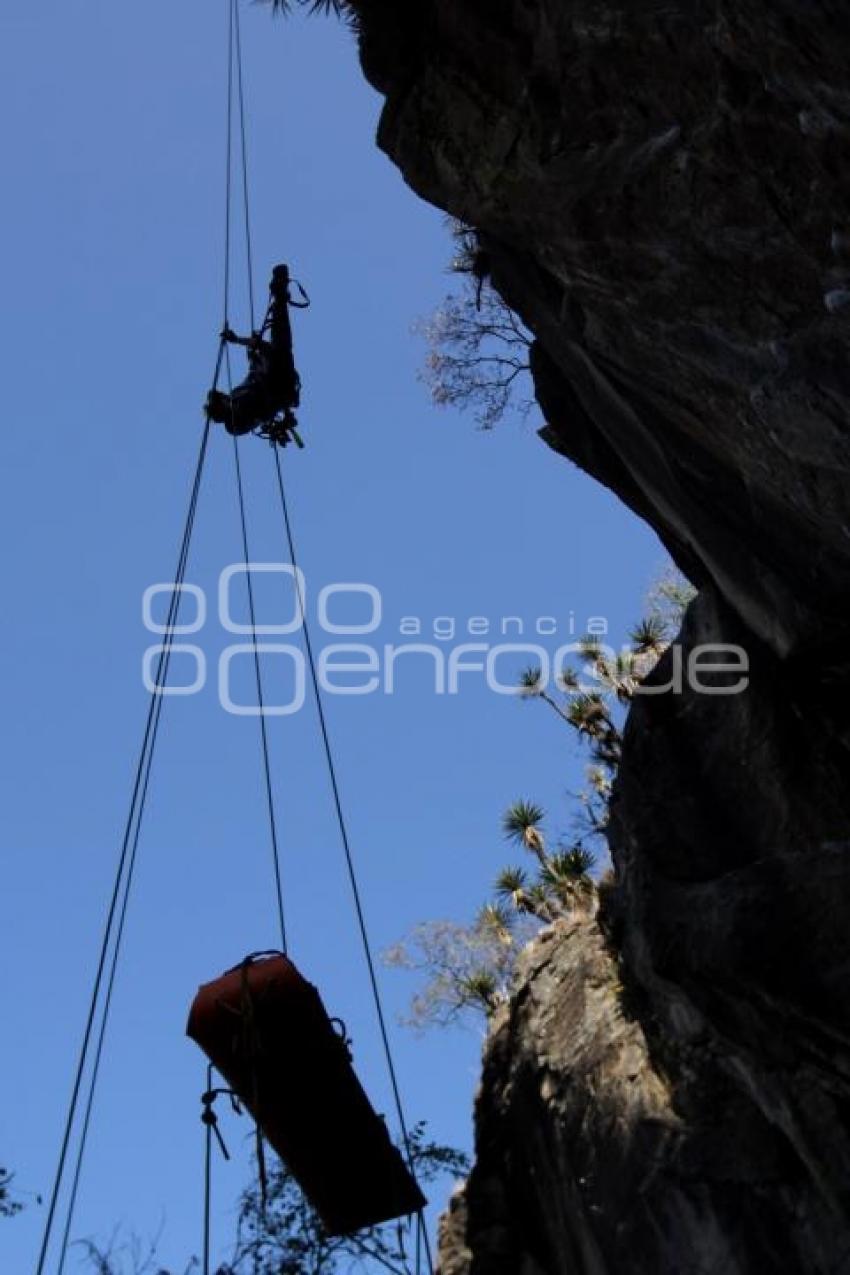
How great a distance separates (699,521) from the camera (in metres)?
10.5

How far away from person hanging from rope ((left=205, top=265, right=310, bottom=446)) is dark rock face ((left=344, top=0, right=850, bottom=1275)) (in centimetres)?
228

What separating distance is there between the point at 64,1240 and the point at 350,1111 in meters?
2.32

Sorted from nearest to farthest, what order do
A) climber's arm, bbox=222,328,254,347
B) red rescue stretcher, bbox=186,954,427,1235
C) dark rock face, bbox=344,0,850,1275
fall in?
dark rock face, bbox=344,0,850,1275, red rescue stretcher, bbox=186,954,427,1235, climber's arm, bbox=222,328,254,347

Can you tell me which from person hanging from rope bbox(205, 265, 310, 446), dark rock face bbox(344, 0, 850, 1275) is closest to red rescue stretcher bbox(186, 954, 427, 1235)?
dark rock face bbox(344, 0, 850, 1275)

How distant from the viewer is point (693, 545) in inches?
434

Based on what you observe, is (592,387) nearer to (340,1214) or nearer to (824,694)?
(824,694)

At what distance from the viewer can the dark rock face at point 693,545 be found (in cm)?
691

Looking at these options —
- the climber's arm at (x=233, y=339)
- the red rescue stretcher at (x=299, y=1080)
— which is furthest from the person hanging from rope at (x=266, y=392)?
the red rescue stretcher at (x=299, y=1080)

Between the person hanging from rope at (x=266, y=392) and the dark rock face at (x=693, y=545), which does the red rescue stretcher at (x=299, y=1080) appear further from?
the person hanging from rope at (x=266, y=392)

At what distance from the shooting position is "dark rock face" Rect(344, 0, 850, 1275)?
6914 millimetres

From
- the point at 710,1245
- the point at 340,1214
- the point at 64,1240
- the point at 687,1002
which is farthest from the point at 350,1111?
the point at 710,1245

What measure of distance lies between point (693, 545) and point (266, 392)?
448 centimetres

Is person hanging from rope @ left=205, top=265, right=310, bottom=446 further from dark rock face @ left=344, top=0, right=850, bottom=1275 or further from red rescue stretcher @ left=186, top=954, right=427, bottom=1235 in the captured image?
red rescue stretcher @ left=186, top=954, right=427, bottom=1235

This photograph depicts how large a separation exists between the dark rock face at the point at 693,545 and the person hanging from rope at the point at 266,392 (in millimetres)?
2282
